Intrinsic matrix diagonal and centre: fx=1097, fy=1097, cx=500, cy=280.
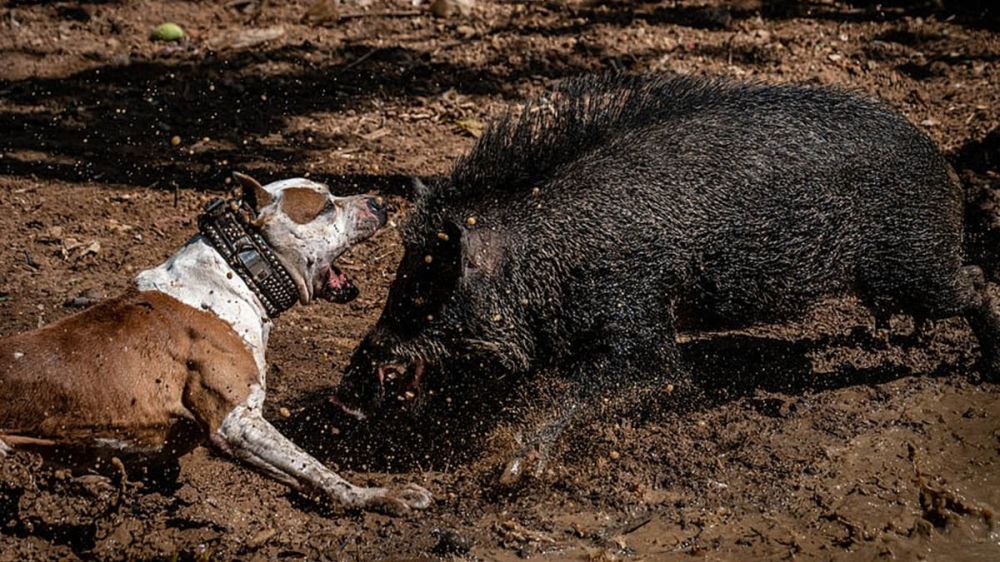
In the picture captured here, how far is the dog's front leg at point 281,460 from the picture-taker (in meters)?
4.64

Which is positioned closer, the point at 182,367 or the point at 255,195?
the point at 182,367

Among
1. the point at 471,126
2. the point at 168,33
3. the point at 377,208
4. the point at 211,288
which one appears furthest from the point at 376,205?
the point at 168,33

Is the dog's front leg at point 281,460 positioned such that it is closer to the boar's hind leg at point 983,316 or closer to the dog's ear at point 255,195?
the dog's ear at point 255,195

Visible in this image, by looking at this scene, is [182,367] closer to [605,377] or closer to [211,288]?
[211,288]

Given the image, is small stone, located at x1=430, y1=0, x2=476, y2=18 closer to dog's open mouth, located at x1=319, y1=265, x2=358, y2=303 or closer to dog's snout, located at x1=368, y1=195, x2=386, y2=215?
dog's snout, located at x1=368, y1=195, x2=386, y2=215

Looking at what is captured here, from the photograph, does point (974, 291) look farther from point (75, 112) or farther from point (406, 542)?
point (75, 112)

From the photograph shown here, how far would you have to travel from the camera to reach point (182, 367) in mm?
4715

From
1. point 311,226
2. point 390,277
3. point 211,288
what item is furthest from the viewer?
point 390,277

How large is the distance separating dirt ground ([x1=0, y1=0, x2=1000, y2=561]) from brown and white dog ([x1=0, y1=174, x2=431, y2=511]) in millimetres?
209

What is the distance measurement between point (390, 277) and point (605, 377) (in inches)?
79.9

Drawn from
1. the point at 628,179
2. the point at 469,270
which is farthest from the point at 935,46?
the point at 469,270

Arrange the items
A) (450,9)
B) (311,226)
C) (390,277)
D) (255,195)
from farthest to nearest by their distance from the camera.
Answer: (450,9) → (390,277) → (311,226) → (255,195)

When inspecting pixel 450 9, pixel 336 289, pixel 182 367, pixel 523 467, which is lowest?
pixel 523 467

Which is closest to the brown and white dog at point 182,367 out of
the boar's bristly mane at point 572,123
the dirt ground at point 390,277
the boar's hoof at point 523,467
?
the dirt ground at point 390,277
